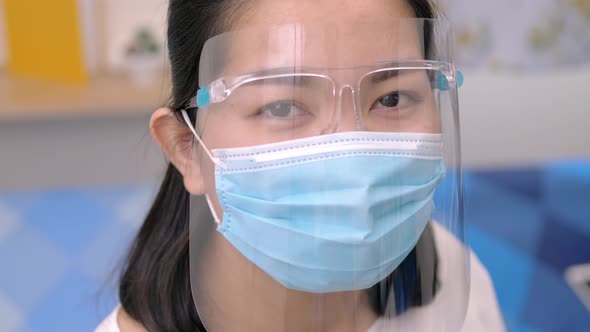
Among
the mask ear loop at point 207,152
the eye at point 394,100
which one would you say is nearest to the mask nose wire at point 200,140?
the mask ear loop at point 207,152

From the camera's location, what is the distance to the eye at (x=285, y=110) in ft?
3.06

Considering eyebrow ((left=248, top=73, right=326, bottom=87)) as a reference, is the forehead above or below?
above

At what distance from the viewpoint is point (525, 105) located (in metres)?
2.75

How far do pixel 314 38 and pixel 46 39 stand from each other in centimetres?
176

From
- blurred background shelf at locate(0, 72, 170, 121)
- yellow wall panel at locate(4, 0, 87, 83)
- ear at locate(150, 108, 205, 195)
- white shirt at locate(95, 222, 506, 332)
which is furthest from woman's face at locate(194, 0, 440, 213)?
yellow wall panel at locate(4, 0, 87, 83)

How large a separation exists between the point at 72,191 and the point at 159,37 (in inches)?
29.1

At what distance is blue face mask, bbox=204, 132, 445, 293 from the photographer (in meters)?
0.90

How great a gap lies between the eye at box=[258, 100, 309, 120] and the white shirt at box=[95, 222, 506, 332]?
0.31m

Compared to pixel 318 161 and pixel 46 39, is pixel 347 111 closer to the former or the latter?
pixel 318 161

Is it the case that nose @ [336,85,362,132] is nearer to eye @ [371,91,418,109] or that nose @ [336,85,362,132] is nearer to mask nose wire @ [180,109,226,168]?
eye @ [371,91,418,109]

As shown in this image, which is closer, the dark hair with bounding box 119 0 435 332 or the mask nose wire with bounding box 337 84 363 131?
the mask nose wire with bounding box 337 84 363 131

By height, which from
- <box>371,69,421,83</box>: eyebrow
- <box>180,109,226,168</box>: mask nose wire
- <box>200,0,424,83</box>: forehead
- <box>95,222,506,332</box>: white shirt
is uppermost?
<box>200,0,424,83</box>: forehead

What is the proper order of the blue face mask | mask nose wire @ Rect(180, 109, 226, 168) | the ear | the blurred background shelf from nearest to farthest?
the blue face mask < mask nose wire @ Rect(180, 109, 226, 168) < the ear < the blurred background shelf

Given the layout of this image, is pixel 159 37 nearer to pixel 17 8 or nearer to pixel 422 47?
pixel 17 8
